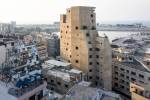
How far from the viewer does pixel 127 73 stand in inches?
1287

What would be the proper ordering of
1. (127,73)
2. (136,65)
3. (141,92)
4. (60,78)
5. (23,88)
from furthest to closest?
(136,65) < (127,73) < (60,78) < (141,92) < (23,88)

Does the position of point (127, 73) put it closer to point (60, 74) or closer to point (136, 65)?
point (136, 65)

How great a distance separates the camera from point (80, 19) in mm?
33875

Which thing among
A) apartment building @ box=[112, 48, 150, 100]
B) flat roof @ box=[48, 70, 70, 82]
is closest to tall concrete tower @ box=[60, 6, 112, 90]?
apartment building @ box=[112, 48, 150, 100]

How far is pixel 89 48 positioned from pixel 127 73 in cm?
650

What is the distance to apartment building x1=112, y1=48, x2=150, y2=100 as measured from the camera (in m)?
30.8

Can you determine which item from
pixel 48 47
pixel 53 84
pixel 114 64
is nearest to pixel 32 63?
pixel 53 84

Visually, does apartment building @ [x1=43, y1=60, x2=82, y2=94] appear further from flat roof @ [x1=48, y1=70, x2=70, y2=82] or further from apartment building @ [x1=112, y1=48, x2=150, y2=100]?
apartment building @ [x1=112, y1=48, x2=150, y2=100]

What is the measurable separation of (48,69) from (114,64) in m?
10.9

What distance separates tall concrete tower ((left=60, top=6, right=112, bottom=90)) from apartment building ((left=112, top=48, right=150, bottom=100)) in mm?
1939

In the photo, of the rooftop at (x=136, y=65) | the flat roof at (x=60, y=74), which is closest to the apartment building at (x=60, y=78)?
the flat roof at (x=60, y=74)

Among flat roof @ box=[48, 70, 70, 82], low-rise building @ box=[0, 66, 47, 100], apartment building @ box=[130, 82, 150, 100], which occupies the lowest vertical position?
apartment building @ box=[130, 82, 150, 100]

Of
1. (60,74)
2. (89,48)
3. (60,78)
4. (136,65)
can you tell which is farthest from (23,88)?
(136,65)

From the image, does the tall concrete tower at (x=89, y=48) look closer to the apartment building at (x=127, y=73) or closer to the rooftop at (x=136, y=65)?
the apartment building at (x=127, y=73)
